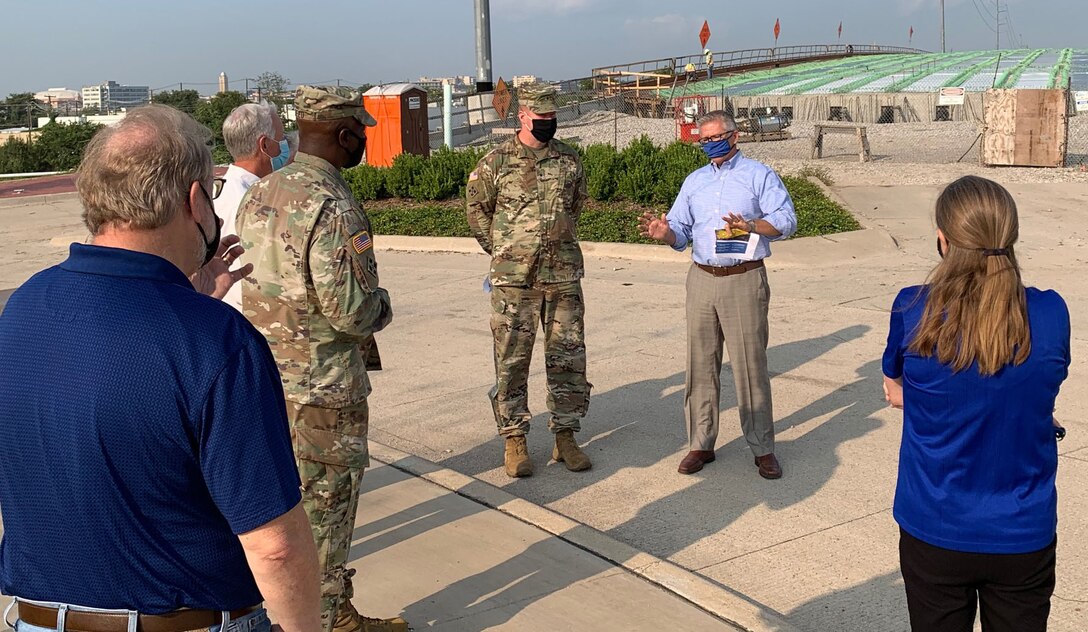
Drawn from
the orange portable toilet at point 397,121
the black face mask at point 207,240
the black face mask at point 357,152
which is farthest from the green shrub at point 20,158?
the black face mask at point 207,240

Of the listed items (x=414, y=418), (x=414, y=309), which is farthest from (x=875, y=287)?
(x=414, y=418)

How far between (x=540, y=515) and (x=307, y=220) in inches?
88.4

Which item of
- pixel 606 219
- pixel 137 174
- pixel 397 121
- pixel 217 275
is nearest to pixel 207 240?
pixel 137 174

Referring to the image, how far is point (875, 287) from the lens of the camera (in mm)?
10766

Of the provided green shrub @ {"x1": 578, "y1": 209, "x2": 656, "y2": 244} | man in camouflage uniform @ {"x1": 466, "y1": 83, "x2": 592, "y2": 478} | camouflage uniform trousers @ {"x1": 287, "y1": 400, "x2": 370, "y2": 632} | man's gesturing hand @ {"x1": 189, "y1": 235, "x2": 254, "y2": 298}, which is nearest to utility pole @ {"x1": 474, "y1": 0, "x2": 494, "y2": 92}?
green shrub @ {"x1": 578, "y1": 209, "x2": 656, "y2": 244}

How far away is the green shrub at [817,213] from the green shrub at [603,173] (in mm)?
2584

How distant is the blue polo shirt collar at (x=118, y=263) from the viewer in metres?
2.07

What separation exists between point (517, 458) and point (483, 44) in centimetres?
1733

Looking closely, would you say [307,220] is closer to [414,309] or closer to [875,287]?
[414,309]

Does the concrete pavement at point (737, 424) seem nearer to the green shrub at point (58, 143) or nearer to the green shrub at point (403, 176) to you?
the green shrub at point (403, 176)

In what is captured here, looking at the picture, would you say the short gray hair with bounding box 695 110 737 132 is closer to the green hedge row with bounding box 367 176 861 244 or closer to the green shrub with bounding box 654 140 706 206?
the green hedge row with bounding box 367 176 861 244

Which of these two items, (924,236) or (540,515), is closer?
(540,515)

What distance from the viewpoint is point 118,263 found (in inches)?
81.4

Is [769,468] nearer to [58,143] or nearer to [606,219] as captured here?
[606,219]
